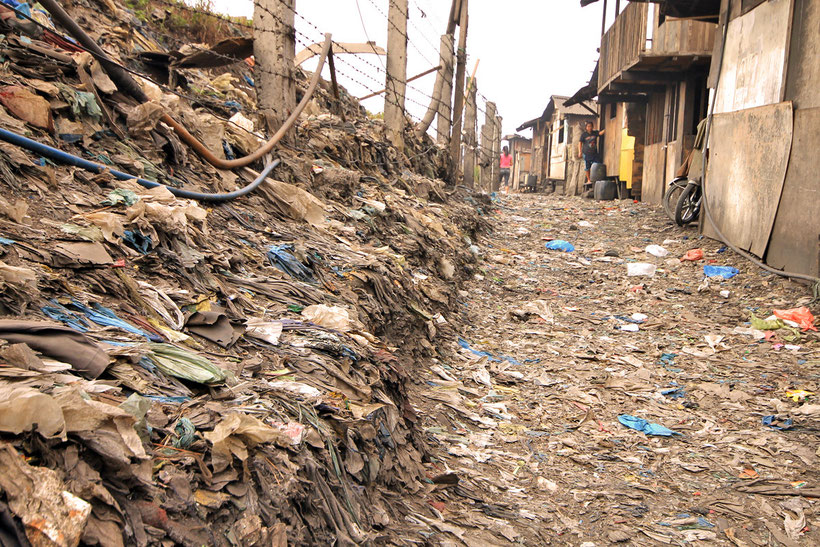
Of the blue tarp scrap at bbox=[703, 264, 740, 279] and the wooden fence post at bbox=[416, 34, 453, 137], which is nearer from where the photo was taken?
the blue tarp scrap at bbox=[703, 264, 740, 279]

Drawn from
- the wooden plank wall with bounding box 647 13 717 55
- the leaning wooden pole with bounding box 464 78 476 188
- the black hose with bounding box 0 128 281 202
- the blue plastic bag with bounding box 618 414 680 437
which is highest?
the wooden plank wall with bounding box 647 13 717 55

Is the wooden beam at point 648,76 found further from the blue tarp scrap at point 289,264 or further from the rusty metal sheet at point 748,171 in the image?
the blue tarp scrap at point 289,264

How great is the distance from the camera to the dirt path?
291 centimetres

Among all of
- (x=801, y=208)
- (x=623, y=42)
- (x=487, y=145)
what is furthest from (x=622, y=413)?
(x=487, y=145)

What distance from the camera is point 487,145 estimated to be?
17.3 m

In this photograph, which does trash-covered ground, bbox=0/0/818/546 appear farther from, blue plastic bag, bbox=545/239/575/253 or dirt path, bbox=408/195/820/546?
blue plastic bag, bbox=545/239/575/253

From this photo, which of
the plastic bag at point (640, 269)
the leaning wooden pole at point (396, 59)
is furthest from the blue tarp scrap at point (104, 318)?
the plastic bag at point (640, 269)

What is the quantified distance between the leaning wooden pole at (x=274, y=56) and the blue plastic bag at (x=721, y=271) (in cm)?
557

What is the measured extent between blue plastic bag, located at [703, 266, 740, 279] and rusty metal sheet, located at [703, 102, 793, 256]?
0.33m

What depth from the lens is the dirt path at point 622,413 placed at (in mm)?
2910

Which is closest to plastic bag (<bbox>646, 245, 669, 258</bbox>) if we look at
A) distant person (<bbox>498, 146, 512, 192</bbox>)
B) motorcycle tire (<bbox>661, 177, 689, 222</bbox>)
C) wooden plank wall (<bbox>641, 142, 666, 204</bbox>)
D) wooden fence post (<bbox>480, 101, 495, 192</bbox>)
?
motorcycle tire (<bbox>661, 177, 689, 222</bbox>)

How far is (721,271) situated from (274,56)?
5911 millimetres

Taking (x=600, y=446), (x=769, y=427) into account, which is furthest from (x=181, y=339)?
(x=769, y=427)

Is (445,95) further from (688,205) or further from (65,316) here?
(65,316)
